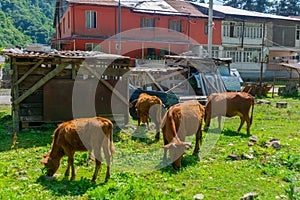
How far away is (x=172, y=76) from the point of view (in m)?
20.9

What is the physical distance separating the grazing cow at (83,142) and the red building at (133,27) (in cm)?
2729

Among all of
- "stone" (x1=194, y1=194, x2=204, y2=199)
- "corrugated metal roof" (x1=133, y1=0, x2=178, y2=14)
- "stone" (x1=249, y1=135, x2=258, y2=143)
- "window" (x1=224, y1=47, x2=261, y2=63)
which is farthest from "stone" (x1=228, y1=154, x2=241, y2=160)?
"window" (x1=224, y1=47, x2=261, y2=63)

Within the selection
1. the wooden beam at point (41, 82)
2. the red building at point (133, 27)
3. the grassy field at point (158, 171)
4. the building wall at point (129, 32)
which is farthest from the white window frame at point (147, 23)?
the grassy field at point (158, 171)

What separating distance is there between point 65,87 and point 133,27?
26167mm

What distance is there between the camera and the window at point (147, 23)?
128 ft

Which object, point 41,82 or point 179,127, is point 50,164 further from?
point 41,82

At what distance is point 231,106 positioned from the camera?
43.5 ft

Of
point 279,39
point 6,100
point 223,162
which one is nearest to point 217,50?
point 279,39

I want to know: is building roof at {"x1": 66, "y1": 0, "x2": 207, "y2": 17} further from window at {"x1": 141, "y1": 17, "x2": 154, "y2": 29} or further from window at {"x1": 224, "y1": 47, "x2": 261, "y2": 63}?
window at {"x1": 224, "y1": 47, "x2": 261, "y2": 63}

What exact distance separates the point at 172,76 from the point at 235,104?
26.5 ft

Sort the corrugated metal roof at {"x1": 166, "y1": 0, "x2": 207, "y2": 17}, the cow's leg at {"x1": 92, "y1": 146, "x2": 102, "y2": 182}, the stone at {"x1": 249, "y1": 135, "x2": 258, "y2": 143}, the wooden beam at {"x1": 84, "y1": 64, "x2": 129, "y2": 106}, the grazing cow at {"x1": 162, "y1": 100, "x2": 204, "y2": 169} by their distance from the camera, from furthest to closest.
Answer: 1. the corrugated metal roof at {"x1": 166, "y1": 0, "x2": 207, "y2": 17}
2. the wooden beam at {"x1": 84, "y1": 64, "x2": 129, "y2": 106}
3. the stone at {"x1": 249, "y1": 135, "x2": 258, "y2": 143}
4. the grazing cow at {"x1": 162, "y1": 100, "x2": 204, "y2": 169}
5. the cow's leg at {"x1": 92, "y1": 146, "x2": 102, "y2": 182}

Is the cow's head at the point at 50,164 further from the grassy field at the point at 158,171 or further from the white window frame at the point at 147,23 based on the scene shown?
the white window frame at the point at 147,23

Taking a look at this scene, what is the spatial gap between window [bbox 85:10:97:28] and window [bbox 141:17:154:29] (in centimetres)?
551

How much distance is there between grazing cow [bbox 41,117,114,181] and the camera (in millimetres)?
7816
